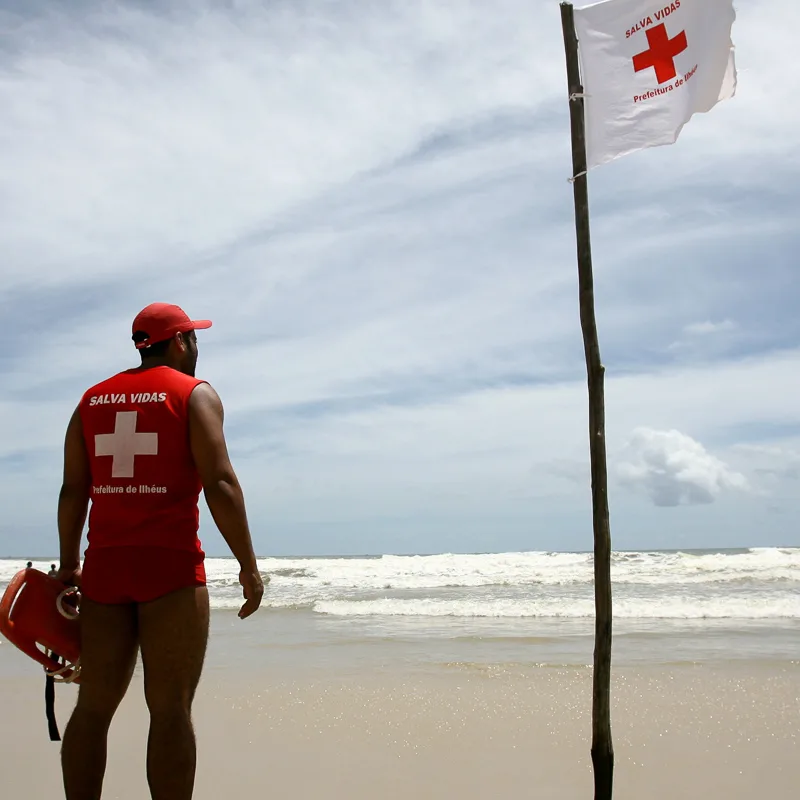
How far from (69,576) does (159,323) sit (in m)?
1.05

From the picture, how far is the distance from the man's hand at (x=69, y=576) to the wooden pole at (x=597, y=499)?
2.15 meters

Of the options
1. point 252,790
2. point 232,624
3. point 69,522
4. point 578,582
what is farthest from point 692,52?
point 578,582

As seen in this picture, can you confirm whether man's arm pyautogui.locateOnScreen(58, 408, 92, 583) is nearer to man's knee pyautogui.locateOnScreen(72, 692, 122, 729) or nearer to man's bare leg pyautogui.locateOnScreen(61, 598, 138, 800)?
man's bare leg pyautogui.locateOnScreen(61, 598, 138, 800)

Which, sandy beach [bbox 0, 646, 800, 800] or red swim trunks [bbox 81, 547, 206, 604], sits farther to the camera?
sandy beach [bbox 0, 646, 800, 800]

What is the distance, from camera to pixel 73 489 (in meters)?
3.05

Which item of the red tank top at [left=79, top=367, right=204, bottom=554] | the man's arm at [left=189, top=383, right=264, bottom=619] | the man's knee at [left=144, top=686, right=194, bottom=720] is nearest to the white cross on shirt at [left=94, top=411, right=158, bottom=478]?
the red tank top at [left=79, top=367, right=204, bottom=554]

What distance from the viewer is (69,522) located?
3035 millimetres

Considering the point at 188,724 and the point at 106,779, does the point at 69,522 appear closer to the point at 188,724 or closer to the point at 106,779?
the point at 188,724

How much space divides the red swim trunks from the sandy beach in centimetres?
220

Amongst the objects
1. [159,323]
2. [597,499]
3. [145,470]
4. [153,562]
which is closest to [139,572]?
[153,562]

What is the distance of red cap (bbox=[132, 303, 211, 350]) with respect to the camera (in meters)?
3.09

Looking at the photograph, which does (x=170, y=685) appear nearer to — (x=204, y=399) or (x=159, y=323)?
(x=204, y=399)

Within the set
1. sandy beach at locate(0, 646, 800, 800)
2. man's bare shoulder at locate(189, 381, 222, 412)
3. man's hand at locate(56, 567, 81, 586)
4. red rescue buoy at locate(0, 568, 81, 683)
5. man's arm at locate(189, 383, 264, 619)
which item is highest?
man's bare shoulder at locate(189, 381, 222, 412)

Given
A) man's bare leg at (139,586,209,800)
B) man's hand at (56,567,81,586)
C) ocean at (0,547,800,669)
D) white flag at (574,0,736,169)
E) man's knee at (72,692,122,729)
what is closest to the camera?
man's bare leg at (139,586,209,800)
